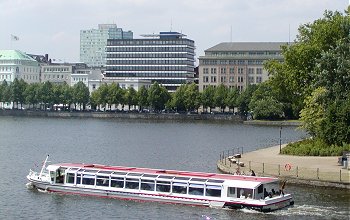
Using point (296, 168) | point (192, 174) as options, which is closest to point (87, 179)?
point (192, 174)

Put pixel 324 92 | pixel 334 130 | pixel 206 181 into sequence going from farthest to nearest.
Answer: pixel 324 92 → pixel 334 130 → pixel 206 181

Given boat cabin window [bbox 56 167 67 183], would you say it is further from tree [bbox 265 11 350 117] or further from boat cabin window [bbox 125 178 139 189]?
tree [bbox 265 11 350 117]

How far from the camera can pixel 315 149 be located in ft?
281

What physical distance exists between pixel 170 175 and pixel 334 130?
32.0 metres

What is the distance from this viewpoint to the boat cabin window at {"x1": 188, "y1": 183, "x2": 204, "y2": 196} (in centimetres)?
5938

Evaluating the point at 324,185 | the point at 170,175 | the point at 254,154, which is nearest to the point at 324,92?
the point at 254,154

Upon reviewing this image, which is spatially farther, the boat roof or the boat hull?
the boat roof

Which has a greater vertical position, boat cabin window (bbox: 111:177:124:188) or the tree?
the tree

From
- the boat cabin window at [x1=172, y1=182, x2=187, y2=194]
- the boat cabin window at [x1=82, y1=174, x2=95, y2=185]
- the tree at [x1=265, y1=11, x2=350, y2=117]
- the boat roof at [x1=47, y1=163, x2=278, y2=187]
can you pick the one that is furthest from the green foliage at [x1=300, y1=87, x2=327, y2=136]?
the boat cabin window at [x1=82, y1=174, x2=95, y2=185]

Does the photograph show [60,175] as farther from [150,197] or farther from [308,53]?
[308,53]

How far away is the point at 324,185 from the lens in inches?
2571

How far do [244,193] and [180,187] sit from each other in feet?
19.7

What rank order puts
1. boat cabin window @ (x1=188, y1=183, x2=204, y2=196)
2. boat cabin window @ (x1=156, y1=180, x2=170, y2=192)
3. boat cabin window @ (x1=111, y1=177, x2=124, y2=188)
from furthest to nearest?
boat cabin window @ (x1=111, y1=177, x2=124, y2=188)
boat cabin window @ (x1=156, y1=180, x2=170, y2=192)
boat cabin window @ (x1=188, y1=183, x2=204, y2=196)

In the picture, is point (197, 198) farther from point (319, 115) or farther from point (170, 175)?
point (319, 115)
